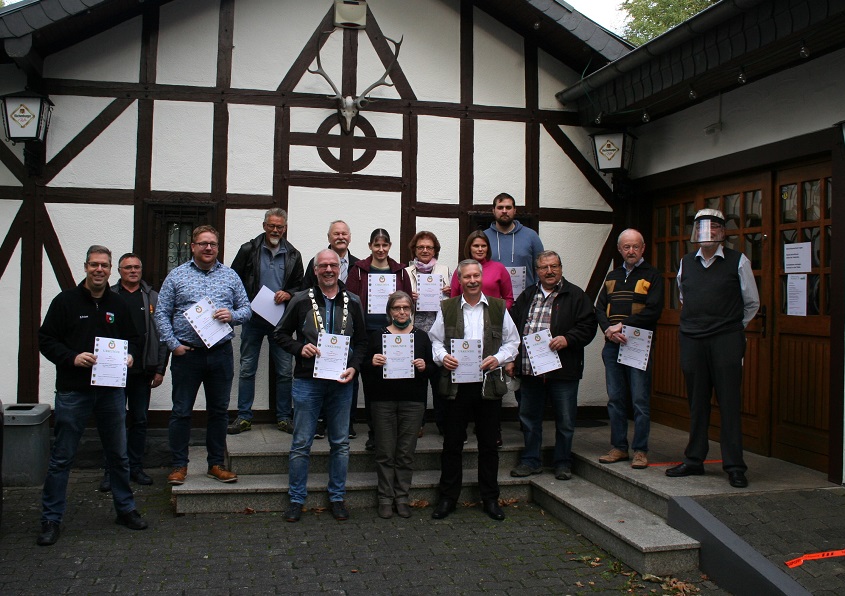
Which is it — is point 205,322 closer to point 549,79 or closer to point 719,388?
point 719,388

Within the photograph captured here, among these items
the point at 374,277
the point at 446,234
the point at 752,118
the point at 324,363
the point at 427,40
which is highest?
the point at 427,40

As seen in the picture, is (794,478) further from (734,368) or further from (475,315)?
(475,315)

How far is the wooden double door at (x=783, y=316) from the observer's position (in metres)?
5.70

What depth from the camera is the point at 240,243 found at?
724cm

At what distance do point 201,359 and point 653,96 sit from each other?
14.7ft

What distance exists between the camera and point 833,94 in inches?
214

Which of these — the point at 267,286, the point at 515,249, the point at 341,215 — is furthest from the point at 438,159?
the point at 267,286

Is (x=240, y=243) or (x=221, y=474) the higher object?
(x=240, y=243)

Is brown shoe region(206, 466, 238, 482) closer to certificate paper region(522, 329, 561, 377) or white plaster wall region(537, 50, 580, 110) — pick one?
certificate paper region(522, 329, 561, 377)

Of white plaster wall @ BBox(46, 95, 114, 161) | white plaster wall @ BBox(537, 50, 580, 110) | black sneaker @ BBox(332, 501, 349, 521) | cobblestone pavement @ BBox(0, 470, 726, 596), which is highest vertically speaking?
white plaster wall @ BBox(537, 50, 580, 110)

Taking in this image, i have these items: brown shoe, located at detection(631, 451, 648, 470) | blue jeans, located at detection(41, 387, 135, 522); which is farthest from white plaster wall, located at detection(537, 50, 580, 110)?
blue jeans, located at detection(41, 387, 135, 522)

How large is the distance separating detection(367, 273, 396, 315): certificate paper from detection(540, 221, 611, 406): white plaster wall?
250 cm

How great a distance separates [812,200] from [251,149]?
497 cm

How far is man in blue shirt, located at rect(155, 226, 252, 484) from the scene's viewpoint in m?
5.34
